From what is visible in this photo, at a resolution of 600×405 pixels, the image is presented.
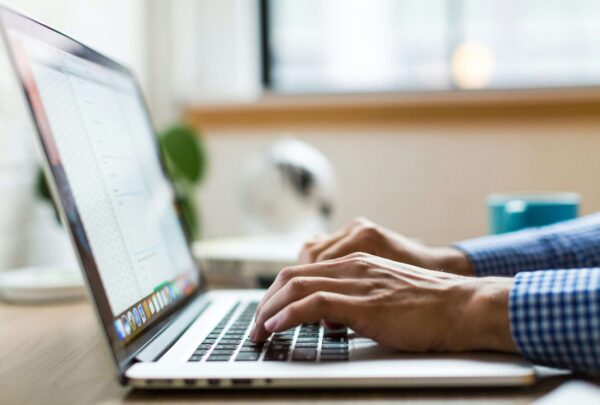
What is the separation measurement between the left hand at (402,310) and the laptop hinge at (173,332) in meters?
0.08

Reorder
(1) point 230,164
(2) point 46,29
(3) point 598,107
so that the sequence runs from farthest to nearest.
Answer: (1) point 230,164, (3) point 598,107, (2) point 46,29

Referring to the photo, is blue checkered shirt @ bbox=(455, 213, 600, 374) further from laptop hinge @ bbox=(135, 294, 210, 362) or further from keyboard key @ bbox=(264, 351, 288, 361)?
laptop hinge @ bbox=(135, 294, 210, 362)

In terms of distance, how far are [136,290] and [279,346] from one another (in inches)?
5.5

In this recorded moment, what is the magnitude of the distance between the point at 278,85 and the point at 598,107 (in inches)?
33.1

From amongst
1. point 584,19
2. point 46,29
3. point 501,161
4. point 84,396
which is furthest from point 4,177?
point 584,19

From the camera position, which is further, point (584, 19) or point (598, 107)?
point (584, 19)

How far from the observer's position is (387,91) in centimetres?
187

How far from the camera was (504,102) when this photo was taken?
175 cm

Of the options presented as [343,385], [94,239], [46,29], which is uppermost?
[46,29]

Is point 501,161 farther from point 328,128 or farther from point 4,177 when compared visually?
point 4,177

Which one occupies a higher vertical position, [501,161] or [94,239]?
[94,239]

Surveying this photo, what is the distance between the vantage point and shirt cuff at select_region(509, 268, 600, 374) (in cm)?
51

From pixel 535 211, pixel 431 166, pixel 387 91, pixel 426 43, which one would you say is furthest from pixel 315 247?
pixel 426 43

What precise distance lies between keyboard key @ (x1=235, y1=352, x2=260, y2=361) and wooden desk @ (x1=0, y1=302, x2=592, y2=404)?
4cm
